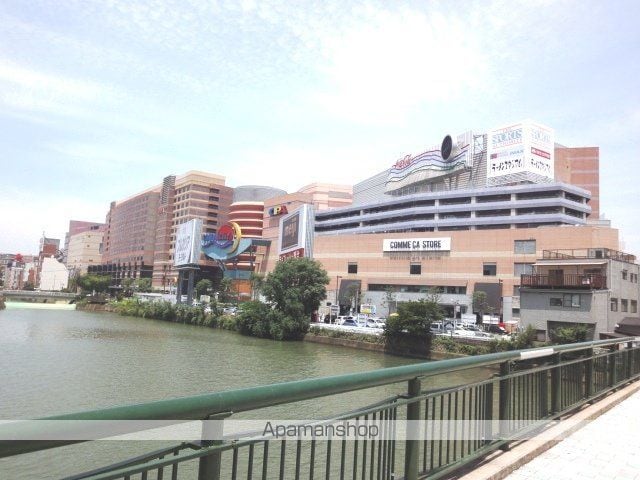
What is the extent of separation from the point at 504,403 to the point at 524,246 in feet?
190

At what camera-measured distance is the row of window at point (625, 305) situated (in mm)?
35459

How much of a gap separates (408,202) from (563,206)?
952 inches

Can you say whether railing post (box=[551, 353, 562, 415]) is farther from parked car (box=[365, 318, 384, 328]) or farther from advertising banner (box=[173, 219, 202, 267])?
advertising banner (box=[173, 219, 202, 267])

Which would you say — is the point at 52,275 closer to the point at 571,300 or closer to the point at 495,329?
the point at 495,329

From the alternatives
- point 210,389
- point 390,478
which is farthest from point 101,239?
point 390,478

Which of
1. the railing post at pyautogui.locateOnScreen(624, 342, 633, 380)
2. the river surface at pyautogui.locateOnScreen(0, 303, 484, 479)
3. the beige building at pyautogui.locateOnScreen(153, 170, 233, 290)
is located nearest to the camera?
the railing post at pyautogui.locateOnScreen(624, 342, 633, 380)

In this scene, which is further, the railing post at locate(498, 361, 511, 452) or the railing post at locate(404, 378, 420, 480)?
the railing post at locate(498, 361, 511, 452)

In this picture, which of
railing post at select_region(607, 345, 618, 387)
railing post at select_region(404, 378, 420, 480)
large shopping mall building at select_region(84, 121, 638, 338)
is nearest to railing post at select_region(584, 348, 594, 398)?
railing post at select_region(607, 345, 618, 387)

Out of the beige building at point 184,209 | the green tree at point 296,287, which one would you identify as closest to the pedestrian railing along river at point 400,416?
the green tree at point 296,287

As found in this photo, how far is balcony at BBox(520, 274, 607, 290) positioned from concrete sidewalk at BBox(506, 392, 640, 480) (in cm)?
A: 3092

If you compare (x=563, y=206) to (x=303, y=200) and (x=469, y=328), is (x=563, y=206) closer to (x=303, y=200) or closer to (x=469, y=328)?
(x=469, y=328)

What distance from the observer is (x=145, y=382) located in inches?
920

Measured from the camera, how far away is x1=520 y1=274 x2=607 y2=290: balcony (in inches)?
1341

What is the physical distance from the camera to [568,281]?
35719mm
